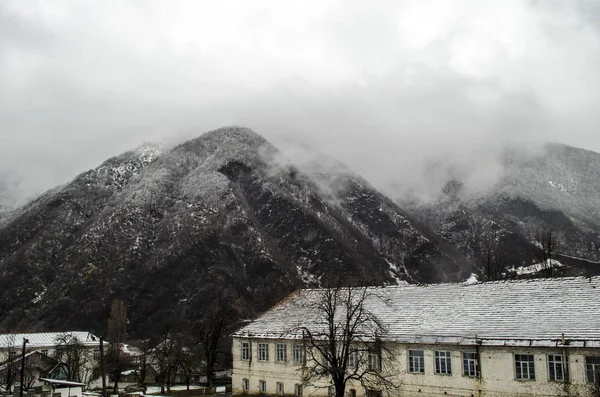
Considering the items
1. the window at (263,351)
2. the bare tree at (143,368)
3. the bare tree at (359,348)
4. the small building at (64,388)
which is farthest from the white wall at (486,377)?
the bare tree at (143,368)

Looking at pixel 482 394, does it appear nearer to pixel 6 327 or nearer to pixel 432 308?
pixel 432 308

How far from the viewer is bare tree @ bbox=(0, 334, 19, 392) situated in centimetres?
6470

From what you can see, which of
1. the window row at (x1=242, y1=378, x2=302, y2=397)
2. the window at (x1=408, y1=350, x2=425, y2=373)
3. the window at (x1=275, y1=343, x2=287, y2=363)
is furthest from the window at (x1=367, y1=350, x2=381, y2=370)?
the window at (x1=275, y1=343, x2=287, y2=363)

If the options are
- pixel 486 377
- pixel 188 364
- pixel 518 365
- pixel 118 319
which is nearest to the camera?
pixel 518 365

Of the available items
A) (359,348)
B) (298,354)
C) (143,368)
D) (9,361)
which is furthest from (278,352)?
(9,361)

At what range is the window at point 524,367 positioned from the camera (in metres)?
33.3

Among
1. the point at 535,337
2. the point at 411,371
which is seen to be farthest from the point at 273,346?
the point at 535,337

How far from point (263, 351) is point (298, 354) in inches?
174

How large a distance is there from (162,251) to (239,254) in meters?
28.1

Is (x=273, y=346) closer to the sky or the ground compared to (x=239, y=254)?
closer to the ground

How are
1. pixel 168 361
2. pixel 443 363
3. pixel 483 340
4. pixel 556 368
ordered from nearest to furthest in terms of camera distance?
pixel 556 368 → pixel 483 340 → pixel 443 363 → pixel 168 361

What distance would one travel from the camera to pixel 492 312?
37.8 m

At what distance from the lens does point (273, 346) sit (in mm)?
47562

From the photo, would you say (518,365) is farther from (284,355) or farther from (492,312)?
(284,355)
